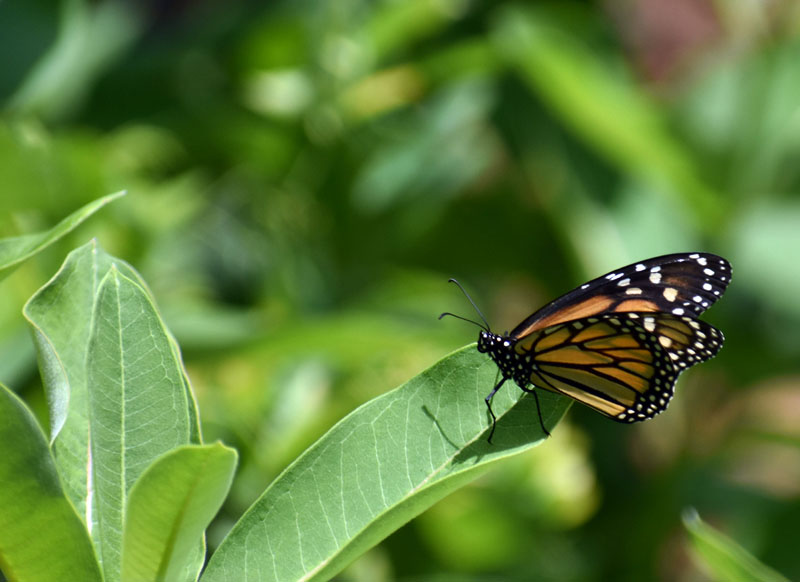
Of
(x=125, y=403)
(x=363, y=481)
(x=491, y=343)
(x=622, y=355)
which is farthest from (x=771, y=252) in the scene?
(x=125, y=403)

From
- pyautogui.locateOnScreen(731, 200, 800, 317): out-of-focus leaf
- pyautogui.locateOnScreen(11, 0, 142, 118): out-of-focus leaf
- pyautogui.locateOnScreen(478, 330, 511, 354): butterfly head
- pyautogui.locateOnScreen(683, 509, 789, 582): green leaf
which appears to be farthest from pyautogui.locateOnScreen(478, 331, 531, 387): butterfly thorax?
pyautogui.locateOnScreen(731, 200, 800, 317): out-of-focus leaf

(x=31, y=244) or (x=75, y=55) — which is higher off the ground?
(x=75, y=55)

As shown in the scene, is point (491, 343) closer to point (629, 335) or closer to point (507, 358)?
point (507, 358)

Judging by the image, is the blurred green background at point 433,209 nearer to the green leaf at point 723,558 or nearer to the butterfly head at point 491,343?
the butterfly head at point 491,343

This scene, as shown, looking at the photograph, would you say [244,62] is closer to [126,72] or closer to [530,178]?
[126,72]

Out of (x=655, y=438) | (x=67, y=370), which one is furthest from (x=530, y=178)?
(x=67, y=370)

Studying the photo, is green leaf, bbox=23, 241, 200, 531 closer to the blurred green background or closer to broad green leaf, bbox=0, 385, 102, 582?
broad green leaf, bbox=0, 385, 102, 582
